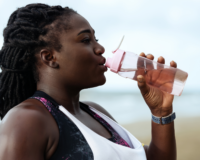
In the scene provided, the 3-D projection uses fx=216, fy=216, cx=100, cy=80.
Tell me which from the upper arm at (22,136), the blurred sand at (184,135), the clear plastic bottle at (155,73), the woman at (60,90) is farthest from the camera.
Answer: the blurred sand at (184,135)

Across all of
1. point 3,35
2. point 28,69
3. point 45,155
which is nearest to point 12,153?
point 45,155

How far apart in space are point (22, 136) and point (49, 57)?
0.49 meters

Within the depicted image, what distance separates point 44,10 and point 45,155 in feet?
2.55

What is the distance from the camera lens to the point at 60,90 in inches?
46.6

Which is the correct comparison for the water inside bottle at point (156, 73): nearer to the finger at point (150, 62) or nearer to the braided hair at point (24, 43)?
the finger at point (150, 62)

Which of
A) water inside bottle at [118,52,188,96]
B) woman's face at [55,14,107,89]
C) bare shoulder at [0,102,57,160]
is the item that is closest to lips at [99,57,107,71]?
woman's face at [55,14,107,89]

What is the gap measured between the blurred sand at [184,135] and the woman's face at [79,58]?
3.56 metres

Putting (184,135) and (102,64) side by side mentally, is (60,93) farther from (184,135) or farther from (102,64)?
(184,135)

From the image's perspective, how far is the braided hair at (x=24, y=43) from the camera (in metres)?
1.18

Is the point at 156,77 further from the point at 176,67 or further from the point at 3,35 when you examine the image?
the point at 3,35

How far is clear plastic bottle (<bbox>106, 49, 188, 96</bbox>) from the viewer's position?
4.49 feet

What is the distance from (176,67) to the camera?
4.63 feet

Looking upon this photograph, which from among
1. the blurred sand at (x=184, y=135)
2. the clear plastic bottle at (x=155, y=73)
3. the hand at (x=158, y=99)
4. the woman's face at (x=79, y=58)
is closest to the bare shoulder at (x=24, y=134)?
the woman's face at (x=79, y=58)

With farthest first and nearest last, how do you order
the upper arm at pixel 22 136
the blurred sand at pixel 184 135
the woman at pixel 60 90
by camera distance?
the blurred sand at pixel 184 135, the woman at pixel 60 90, the upper arm at pixel 22 136
